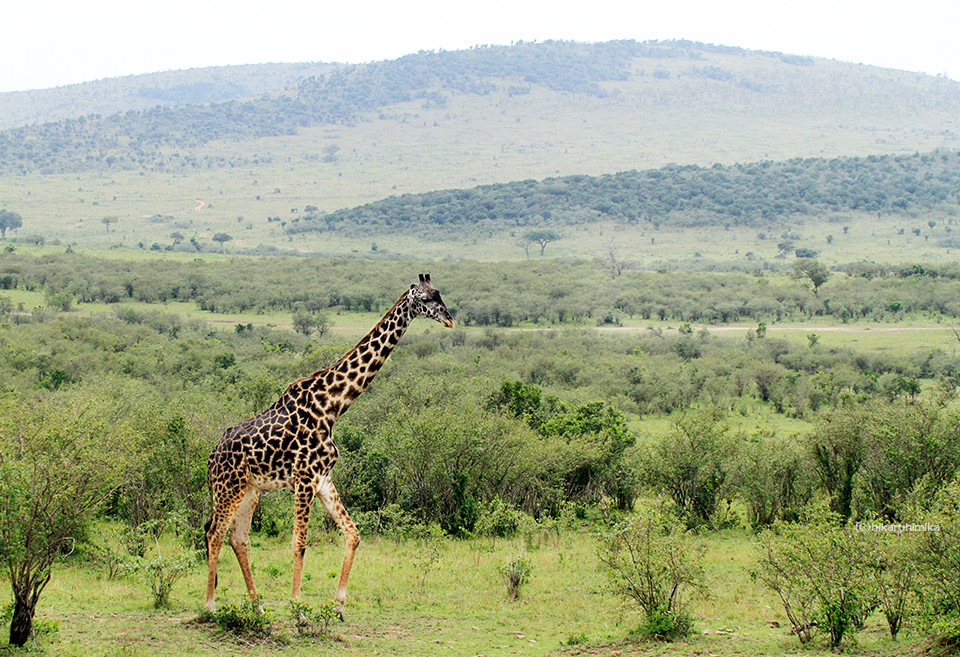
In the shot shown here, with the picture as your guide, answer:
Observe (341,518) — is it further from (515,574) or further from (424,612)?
(515,574)

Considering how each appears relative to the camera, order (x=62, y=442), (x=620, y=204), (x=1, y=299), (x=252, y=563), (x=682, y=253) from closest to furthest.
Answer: (x=62, y=442) → (x=252, y=563) → (x=1, y=299) → (x=682, y=253) → (x=620, y=204)

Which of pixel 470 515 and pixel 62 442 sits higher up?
pixel 62 442

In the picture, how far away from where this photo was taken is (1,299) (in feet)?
187

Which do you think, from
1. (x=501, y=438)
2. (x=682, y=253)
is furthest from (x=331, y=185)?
(x=501, y=438)

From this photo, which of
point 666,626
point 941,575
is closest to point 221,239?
point 666,626

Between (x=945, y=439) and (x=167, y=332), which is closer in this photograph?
(x=945, y=439)

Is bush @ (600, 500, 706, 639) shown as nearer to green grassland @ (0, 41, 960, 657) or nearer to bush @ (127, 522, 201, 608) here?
green grassland @ (0, 41, 960, 657)

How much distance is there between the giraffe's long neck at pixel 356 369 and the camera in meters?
12.9

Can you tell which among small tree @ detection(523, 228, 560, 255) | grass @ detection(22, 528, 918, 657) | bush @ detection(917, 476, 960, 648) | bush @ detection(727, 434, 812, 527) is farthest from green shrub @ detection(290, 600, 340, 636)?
small tree @ detection(523, 228, 560, 255)

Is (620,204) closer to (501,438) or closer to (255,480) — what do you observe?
(501,438)

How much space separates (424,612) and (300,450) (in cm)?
387

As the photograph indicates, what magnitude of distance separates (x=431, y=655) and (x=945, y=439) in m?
15.0

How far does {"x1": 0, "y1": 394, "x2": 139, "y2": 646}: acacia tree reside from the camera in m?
11.1

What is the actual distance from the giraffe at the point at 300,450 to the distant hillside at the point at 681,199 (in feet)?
374
